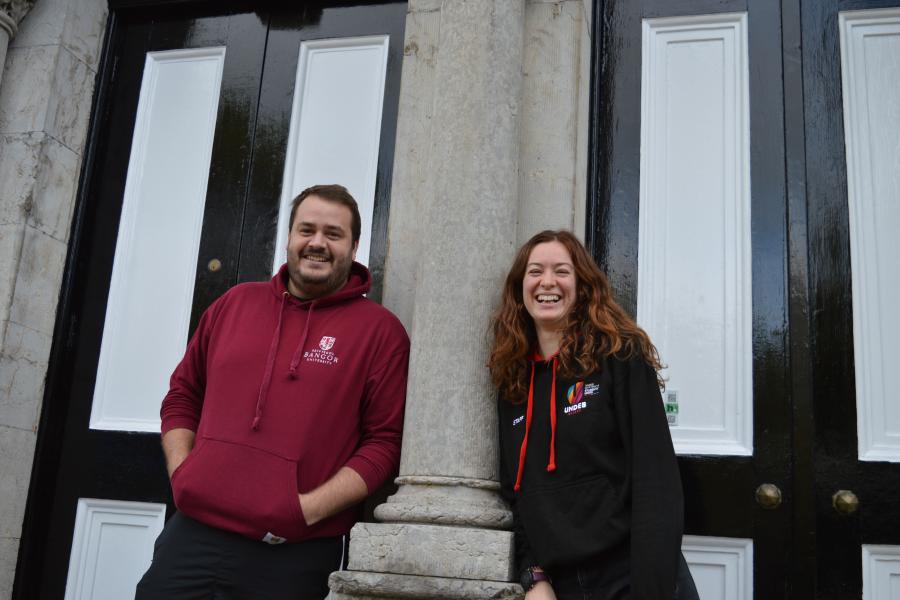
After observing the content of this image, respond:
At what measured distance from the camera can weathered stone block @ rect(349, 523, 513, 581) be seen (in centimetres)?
276

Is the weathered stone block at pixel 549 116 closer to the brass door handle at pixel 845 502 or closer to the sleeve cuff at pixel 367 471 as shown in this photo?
the sleeve cuff at pixel 367 471

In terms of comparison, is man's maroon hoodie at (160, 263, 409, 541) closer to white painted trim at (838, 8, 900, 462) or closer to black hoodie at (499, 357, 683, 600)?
black hoodie at (499, 357, 683, 600)

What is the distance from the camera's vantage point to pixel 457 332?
10.1ft

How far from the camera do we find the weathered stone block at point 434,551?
2762mm

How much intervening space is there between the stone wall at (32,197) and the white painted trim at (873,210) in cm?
336

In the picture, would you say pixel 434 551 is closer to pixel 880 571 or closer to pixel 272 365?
pixel 272 365

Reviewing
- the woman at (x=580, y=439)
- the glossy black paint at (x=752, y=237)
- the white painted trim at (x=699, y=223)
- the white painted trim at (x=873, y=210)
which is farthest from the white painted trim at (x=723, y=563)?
the woman at (x=580, y=439)

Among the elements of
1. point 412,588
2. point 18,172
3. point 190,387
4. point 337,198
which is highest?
point 18,172

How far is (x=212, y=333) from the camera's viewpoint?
10.6 feet

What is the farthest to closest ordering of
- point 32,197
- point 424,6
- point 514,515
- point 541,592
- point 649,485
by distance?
point 32,197, point 424,6, point 514,515, point 541,592, point 649,485

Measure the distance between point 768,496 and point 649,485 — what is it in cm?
96

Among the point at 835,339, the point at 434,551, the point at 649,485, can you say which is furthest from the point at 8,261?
the point at 835,339

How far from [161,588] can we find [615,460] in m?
1.45

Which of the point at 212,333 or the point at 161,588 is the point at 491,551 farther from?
the point at 212,333
